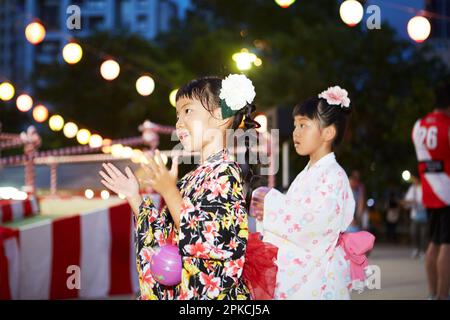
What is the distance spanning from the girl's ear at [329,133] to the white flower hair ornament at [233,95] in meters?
0.78

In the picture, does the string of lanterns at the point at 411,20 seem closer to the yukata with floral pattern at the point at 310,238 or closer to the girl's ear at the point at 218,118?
the yukata with floral pattern at the point at 310,238

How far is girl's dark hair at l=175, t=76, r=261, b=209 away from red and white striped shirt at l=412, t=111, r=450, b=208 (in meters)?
3.49

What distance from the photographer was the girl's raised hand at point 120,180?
10.4 ft

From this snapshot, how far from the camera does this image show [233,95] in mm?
3285

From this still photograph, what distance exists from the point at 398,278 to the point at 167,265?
7099 millimetres

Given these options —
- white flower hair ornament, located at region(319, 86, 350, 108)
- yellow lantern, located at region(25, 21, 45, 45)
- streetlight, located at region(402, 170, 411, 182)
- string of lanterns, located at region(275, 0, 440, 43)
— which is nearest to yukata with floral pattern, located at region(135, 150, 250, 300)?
white flower hair ornament, located at region(319, 86, 350, 108)

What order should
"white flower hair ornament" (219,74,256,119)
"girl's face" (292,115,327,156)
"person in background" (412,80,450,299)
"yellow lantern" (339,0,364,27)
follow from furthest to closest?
→ 1. "yellow lantern" (339,0,364,27)
2. "person in background" (412,80,450,299)
3. "girl's face" (292,115,327,156)
4. "white flower hair ornament" (219,74,256,119)

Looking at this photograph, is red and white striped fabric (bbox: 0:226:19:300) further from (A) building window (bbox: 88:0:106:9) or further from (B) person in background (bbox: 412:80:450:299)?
(A) building window (bbox: 88:0:106:9)

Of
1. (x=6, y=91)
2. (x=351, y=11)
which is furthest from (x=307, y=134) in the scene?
(x=6, y=91)

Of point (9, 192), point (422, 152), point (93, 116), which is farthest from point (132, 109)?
point (422, 152)

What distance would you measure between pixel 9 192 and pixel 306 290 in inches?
333

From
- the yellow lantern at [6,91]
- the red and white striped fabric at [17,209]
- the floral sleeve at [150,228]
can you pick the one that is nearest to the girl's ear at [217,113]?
the floral sleeve at [150,228]

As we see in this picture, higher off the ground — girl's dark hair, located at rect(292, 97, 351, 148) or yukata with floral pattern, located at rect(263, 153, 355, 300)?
girl's dark hair, located at rect(292, 97, 351, 148)

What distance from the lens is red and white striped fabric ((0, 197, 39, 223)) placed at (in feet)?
30.5
